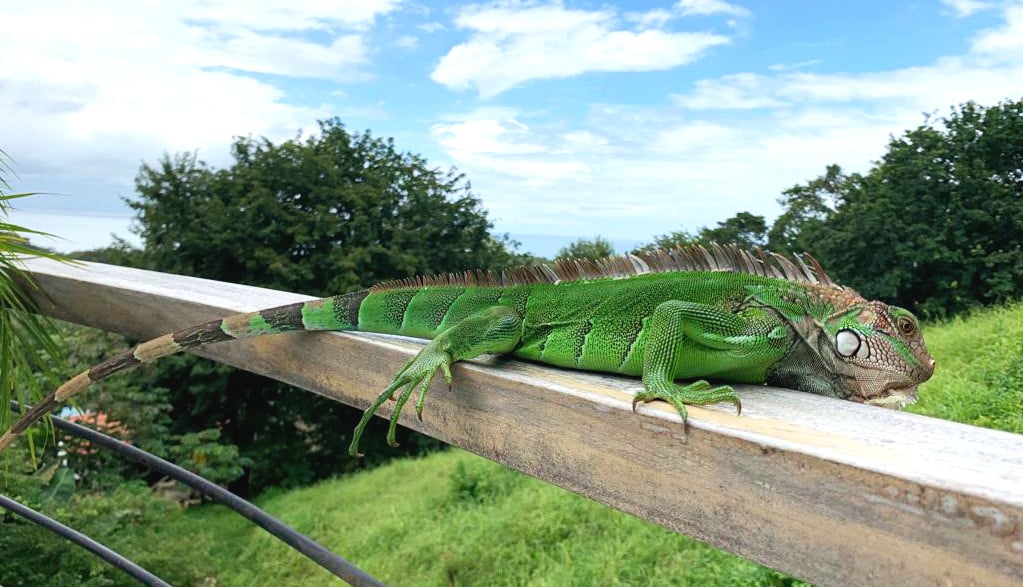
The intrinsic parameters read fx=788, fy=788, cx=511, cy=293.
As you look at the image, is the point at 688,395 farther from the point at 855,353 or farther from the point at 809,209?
the point at 809,209

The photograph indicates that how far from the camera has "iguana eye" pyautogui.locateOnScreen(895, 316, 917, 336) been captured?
4.67 ft

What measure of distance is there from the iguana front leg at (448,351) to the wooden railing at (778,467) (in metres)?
0.03

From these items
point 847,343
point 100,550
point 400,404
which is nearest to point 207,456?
point 100,550

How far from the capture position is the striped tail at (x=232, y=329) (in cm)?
183

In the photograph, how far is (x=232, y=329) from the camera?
73.7 inches

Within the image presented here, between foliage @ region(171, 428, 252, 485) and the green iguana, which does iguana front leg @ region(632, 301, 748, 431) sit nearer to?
the green iguana

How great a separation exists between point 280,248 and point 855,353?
14.7 metres

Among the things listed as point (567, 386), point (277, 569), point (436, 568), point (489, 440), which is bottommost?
point (277, 569)

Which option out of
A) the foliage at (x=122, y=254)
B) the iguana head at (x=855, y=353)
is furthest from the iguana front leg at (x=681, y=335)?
the foliage at (x=122, y=254)

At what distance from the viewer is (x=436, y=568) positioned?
736 cm

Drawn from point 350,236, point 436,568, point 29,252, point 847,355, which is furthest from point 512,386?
point 350,236

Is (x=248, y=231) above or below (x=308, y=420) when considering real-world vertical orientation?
above

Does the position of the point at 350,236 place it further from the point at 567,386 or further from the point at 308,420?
the point at 567,386

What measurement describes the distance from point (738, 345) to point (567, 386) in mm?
378
